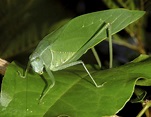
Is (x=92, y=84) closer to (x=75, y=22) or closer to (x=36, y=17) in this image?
(x=75, y=22)

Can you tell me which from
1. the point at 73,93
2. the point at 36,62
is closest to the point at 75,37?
the point at 36,62

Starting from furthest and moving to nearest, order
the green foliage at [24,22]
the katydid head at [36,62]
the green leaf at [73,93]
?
the green foliage at [24,22] → the katydid head at [36,62] → the green leaf at [73,93]

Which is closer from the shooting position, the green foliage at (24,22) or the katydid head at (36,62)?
the katydid head at (36,62)

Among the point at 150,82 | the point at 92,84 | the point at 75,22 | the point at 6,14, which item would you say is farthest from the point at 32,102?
the point at 6,14

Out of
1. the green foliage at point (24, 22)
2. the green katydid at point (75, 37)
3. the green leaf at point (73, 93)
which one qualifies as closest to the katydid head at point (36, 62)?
the green katydid at point (75, 37)

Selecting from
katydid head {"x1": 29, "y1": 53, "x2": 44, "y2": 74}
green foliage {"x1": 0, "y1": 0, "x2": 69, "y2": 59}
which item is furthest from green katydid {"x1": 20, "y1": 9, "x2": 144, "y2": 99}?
green foliage {"x1": 0, "y1": 0, "x2": 69, "y2": 59}

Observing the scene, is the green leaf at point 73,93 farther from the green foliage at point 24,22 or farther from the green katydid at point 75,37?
the green foliage at point 24,22
